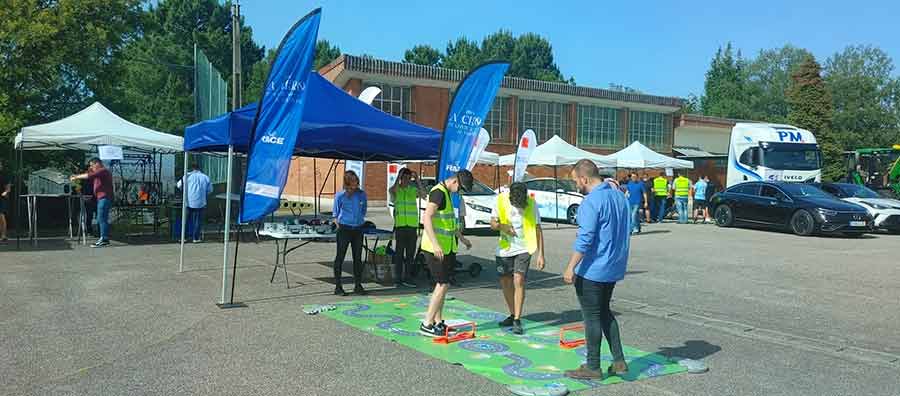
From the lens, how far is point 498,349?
6.24 metres

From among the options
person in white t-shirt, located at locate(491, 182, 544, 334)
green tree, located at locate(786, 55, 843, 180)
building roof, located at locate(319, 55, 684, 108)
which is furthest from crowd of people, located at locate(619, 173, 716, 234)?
green tree, located at locate(786, 55, 843, 180)

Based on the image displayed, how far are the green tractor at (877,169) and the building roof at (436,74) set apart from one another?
15846 millimetres

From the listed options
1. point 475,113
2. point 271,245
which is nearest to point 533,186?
point 271,245

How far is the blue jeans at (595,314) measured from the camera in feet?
17.1

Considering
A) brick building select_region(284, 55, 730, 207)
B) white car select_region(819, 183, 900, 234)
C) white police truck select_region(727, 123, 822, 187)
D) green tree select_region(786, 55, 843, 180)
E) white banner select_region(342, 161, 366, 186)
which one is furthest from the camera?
green tree select_region(786, 55, 843, 180)

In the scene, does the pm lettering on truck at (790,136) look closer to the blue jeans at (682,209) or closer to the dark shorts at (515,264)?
the blue jeans at (682,209)

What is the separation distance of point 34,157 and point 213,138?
1343cm

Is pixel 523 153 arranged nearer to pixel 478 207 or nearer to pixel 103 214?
pixel 478 207

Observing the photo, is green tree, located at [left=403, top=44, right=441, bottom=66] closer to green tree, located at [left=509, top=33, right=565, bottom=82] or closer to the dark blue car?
green tree, located at [left=509, top=33, right=565, bottom=82]

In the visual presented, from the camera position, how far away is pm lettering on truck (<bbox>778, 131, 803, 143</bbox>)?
78.8 ft

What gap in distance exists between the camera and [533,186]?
884 inches

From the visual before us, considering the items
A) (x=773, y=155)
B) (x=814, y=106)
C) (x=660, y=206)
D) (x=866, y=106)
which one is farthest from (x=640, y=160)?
(x=866, y=106)

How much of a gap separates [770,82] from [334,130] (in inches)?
3048

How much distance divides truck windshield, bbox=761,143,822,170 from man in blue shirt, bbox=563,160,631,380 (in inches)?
809
